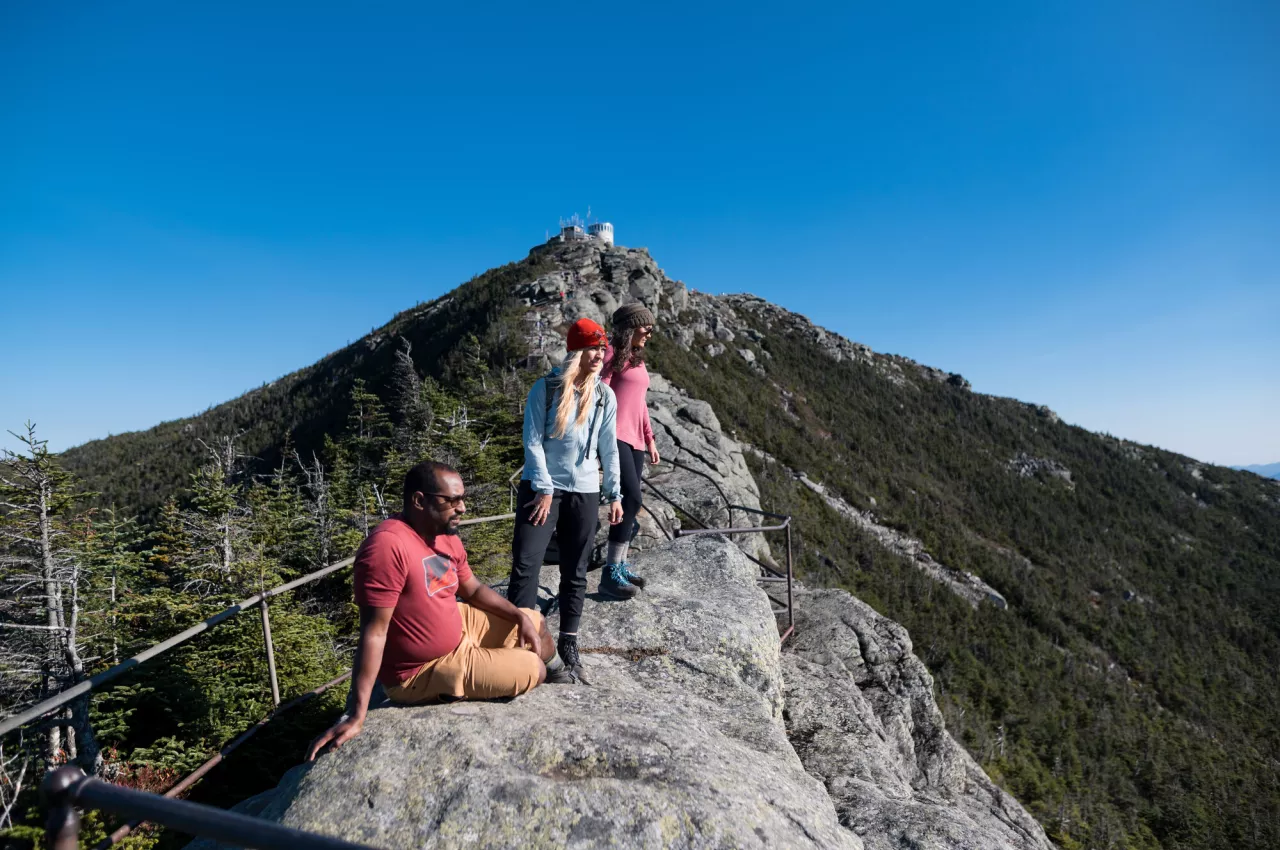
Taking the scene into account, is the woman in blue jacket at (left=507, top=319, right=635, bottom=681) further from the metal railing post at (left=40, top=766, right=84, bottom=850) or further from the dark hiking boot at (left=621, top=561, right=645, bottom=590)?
the metal railing post at (left=40, top=766, right=84, bottom=850)

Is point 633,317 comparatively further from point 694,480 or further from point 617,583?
point 694,480

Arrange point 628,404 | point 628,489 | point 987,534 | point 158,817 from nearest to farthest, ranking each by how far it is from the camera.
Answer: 1. point 158,817
2. point 628,404
3. point 628,489
4. point 987,534

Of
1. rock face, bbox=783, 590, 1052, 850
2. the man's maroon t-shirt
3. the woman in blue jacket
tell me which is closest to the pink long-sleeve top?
the woman in blue jacket

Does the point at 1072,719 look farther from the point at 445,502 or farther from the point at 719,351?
the point at 445,502

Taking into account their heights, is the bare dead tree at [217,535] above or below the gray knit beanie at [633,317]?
below

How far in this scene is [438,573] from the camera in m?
2.53

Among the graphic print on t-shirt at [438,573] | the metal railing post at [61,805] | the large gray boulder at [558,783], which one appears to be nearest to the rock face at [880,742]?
the large gray boulder at [558,783]

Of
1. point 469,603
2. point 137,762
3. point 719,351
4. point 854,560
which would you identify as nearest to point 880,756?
point 469,603

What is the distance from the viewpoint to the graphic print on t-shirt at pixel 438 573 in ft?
8.11

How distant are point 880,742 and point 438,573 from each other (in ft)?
13.6

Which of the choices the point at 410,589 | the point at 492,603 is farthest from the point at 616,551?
the point at 410,589

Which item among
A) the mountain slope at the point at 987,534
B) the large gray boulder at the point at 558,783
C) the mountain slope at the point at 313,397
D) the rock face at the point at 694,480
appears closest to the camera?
the large gray boulder at the point at 558,783

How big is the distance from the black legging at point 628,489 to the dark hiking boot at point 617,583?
24cm

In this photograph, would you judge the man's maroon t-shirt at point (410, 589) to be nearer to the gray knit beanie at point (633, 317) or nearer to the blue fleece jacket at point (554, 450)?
the blue fleece jacket at point (554, 450)
